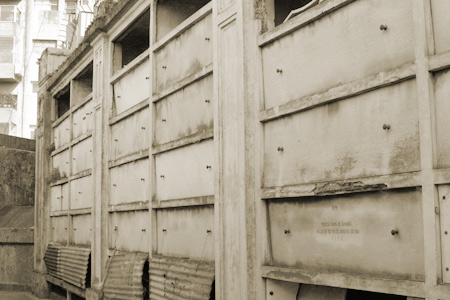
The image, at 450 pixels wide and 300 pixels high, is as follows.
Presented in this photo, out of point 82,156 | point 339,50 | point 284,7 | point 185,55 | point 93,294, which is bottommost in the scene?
point 93,294

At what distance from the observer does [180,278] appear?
5.89 metres

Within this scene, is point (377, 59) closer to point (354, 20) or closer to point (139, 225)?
point (354, 20)

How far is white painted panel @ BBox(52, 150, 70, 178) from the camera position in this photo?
1075 centimetres

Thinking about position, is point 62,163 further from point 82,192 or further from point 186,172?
point 186,172

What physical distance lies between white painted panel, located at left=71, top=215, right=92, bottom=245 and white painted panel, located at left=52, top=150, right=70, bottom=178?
3.34 feet

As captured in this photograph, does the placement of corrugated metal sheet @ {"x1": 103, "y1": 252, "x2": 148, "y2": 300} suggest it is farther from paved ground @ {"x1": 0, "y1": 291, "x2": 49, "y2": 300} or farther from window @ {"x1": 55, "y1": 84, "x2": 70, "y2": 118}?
window @ {"x1": 55, "y1": 84, "x2": 70, "y2": 118}

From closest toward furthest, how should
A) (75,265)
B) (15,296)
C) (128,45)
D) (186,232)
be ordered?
(186,232) < (128,45) < (75,265) < (15,296)

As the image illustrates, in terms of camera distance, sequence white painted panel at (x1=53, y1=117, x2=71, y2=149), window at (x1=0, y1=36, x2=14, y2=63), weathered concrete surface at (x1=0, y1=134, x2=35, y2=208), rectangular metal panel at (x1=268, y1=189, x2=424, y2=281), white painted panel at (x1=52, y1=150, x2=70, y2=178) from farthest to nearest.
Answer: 1. window at (x1=0, y1=36, x2=14, y2=63)
2. weathered concrete surface at (x1=0, y1=134, x2=35, y2=208)
3. white painted panel at (x1=53, y1=117, x2=71, y2=149)
4. white painted panel at (x1=52, y1=150, x2=70, y2=178)
5. rectangular metal panel at (x1=268, y1=189, x2=424, y2=281)

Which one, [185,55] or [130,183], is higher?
[185,55]

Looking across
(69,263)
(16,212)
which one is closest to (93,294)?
(69,263)

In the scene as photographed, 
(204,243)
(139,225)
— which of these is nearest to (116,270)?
(139,225)

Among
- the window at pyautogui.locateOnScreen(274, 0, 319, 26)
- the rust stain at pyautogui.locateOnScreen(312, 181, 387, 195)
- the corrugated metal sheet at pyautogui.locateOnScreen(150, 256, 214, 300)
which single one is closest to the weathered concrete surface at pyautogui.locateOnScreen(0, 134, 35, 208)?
the corrugated metal sheet at pyautogui.locateOnScreen(150, 256, 214, 300)

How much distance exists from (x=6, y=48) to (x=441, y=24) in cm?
2795

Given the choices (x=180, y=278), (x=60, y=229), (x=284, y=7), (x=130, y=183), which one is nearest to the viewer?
(x=284, y=7)
